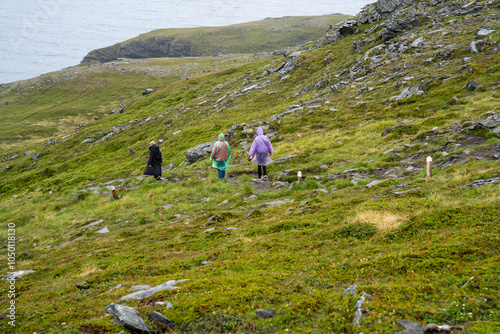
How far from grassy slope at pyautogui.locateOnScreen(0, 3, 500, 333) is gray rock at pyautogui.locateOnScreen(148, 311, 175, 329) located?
0.52 feet

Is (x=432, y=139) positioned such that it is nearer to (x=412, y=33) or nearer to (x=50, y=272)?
(x=50, y=272)

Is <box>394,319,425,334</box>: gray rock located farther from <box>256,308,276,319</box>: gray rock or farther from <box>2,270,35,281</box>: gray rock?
<box>2,270,35,281</box>: gray rock

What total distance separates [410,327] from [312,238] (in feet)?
14.1

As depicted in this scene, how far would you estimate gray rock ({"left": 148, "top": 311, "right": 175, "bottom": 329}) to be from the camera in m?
4.93

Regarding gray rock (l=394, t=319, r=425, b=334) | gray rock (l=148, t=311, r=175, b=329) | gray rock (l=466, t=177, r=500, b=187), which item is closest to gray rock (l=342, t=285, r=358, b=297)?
gray rock (l=394, t=319, r=425, b=334)

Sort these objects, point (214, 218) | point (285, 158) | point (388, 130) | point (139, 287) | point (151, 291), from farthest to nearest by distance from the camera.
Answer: point (285, 158)
point (388, 130)
point (214, 218)
point (139, 287)
point (151, 291)

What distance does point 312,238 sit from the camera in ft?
26.8

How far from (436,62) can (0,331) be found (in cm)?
3547

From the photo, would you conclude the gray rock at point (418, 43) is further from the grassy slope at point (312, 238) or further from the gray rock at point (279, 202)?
the gray rock at point (279, 202)

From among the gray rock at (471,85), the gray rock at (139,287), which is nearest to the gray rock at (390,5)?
the gray rock at (471,85)

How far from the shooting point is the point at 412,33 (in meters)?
36.0

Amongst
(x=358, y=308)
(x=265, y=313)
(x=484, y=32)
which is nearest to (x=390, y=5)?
(x=484, y=32)

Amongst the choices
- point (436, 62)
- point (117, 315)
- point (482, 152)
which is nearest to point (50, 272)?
point (117, 315)

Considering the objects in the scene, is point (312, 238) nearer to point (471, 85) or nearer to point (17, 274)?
point (17, 274)
